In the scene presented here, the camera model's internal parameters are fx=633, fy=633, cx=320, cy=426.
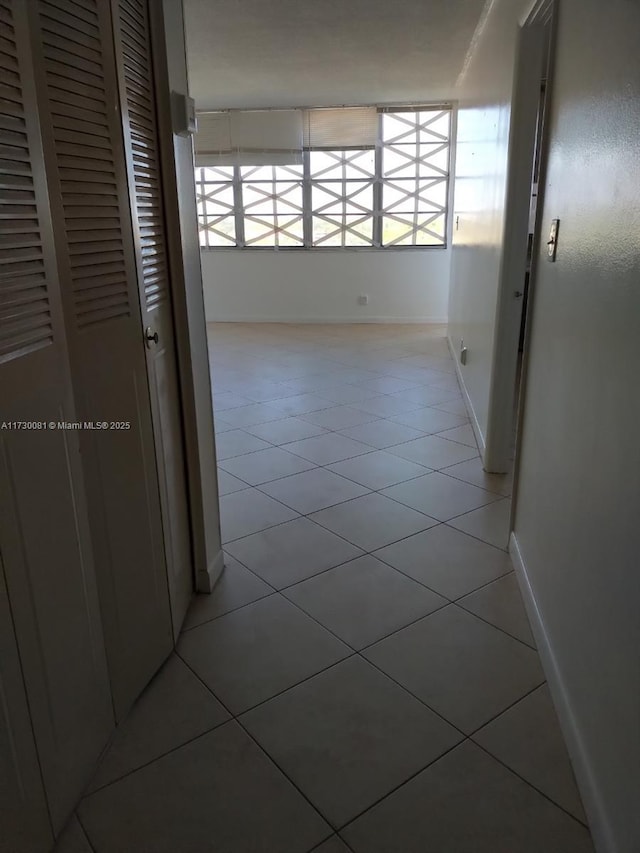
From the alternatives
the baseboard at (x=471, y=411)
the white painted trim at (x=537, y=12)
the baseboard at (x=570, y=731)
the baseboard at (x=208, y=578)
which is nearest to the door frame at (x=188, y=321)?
the baseboard at (x=208, y=578)

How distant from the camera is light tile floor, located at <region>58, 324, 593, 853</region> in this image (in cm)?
135

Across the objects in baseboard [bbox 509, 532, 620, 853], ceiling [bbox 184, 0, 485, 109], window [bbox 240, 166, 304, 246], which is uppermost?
ceiling [bbox 184, 0, 485, 109]

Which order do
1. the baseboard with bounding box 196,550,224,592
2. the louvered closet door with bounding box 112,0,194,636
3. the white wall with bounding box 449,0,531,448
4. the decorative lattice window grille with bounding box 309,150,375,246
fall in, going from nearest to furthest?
1. the louvered closet door with bounding box 112,0,194,636
2. the baseboard with bounding box 196,550,224,592
3. the white wall with bounding box 449,0,531,448
4. the decorative lattice window grille with bounding box 309,150,375,246

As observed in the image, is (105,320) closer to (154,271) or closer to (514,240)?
(154,271)

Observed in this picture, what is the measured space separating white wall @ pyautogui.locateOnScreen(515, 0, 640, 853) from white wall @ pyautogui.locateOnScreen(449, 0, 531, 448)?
3.93ft

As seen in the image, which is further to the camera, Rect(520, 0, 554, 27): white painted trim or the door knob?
Rect(520, 0, 554, 27): white painted trim

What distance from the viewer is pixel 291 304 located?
7730mm

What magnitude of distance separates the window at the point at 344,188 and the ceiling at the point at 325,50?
299mm

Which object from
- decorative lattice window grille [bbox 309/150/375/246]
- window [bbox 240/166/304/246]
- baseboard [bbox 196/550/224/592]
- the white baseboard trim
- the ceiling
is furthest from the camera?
the white baseboard trim

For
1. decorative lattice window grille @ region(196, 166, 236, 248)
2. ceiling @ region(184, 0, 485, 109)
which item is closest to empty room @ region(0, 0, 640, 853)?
ceiling @ region(184, 0, 485, 109)

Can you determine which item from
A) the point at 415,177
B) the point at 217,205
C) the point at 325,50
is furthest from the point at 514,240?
the point at 217,205

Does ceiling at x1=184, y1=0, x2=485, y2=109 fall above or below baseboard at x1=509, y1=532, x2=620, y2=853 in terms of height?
above

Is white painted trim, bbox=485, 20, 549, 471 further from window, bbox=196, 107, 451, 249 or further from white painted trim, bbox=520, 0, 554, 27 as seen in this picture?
Answer: window, bbox=196, 107, 451, 249

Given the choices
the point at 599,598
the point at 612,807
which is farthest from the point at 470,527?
the point at 612,807
